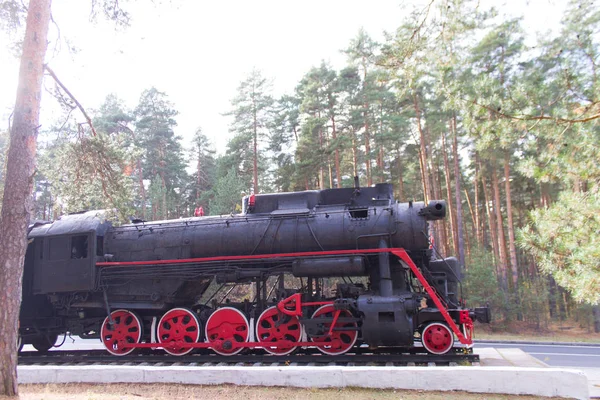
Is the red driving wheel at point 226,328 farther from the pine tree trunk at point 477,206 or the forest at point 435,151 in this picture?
the pine tree trunk at point 477,206

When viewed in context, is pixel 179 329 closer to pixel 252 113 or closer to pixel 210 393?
pixel 210 393

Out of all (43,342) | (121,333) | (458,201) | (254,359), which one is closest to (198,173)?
(458,201)

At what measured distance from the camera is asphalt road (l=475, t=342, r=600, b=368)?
1341cm

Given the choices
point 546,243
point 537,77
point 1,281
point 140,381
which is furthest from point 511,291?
point 1,281

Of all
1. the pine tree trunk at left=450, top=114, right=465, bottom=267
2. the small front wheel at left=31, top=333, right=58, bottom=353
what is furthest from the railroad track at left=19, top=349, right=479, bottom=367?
the pine tree trunk at left=450, top=114, right=465, bottom=267

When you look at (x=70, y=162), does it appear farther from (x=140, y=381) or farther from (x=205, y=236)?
(x=140, y=381)

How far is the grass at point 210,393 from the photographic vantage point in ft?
21.0

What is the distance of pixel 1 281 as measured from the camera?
6.28 meters

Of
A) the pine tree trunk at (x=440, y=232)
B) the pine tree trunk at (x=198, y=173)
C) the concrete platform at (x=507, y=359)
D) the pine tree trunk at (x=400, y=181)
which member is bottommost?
the concrete platform at (x=507, y=359)

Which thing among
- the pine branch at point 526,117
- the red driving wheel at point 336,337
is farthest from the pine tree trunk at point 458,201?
the pine branch at point 526,117

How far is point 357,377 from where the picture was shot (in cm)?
679

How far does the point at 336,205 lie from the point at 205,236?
3.07 metres

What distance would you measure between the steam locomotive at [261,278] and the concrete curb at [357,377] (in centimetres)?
147

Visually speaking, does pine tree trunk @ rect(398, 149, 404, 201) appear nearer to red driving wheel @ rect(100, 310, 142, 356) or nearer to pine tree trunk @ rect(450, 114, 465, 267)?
pine tree trunk @ rect(450, 114, 465, 267)
